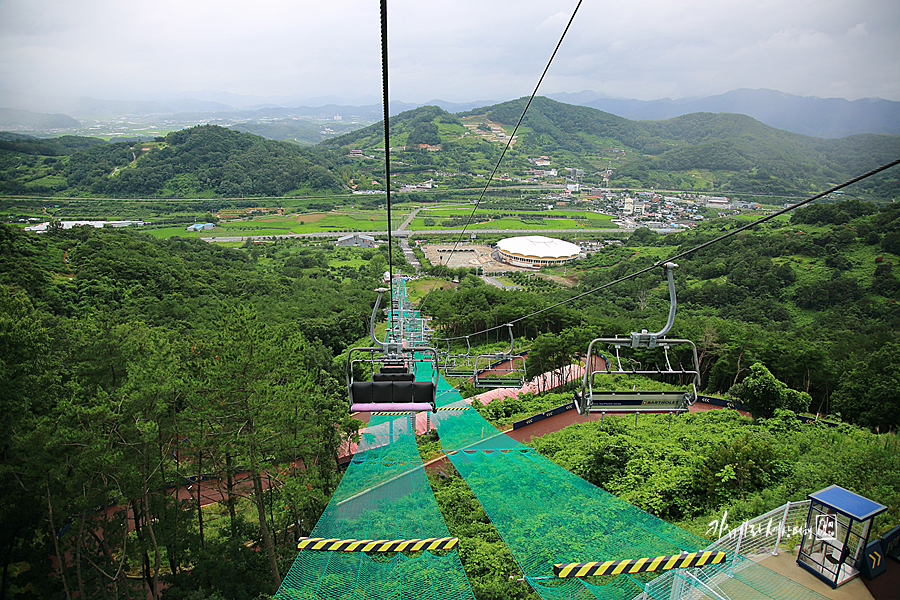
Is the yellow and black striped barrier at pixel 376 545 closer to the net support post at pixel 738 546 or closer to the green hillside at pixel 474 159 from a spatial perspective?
the net support post at pixel 738 546

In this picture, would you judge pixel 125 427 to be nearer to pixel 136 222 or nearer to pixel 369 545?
pixel 369 545

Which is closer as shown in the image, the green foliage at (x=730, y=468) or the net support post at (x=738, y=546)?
the net support post at (x=738, y=546)

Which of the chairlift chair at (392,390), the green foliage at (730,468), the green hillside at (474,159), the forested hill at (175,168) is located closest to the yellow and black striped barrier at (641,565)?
the green foliage at (730,468)

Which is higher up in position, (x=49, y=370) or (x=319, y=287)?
(x=49, y=370)

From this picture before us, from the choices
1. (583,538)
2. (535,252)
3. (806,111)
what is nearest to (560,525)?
(583,538)

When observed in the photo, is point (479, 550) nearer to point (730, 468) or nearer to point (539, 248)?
point (730, 468)

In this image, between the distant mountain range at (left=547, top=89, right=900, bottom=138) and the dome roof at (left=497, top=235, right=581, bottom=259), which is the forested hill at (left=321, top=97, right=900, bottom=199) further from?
the dome roof at (left=497, top=235, right=581, bottom=259)

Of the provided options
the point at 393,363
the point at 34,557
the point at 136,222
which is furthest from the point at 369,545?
the point at 136,222
